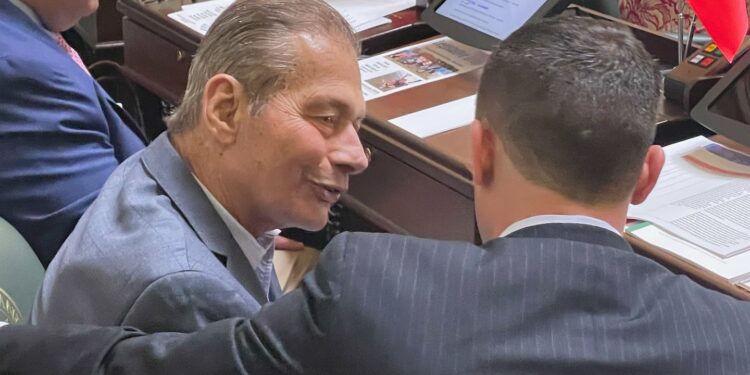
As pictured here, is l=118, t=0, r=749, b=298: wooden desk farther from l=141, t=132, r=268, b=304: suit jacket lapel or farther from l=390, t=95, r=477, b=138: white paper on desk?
l=141, t=132, r=268, b=304: suit jacket lapel

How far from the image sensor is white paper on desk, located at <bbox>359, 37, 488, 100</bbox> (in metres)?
1.98

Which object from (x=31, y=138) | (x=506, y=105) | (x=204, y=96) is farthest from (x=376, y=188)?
(x=506, y=105)

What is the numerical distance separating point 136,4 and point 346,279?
1802 millimetres

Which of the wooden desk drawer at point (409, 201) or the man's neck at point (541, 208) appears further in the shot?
the wooden desk drawer at point (409, 201)

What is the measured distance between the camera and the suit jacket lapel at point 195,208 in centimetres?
112

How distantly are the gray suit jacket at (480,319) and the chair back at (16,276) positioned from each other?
484mm

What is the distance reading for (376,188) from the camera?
1.89 metres

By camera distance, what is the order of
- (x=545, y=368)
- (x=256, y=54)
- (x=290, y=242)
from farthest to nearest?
(x=290, y=242), (x=256, y=54), (x=545, y=368)

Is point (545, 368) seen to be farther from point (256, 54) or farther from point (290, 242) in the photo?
point (290, 242)

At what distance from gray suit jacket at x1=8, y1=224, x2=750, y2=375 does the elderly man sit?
210 millimetres

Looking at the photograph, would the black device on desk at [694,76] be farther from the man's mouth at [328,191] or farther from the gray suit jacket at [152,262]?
the gray suit jacket at [152,262]

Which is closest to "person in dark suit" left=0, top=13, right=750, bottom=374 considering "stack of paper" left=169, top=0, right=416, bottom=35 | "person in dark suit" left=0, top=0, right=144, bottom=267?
"person in dark suit" left=0, top=0, right=144, bottom=267

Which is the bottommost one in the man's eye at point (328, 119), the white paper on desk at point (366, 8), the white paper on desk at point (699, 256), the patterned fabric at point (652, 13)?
the patterned fabric at point (652, 13)

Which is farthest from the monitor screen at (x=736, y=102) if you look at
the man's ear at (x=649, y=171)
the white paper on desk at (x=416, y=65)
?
the man's ear at (x=649, y=171)
